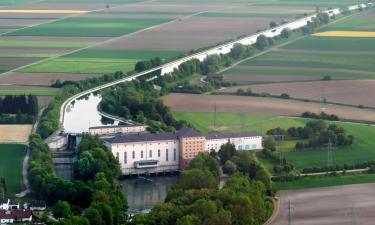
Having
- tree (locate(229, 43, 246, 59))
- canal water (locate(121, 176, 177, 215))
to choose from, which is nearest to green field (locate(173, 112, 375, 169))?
canal water (locate(121, 176, 177, 215))

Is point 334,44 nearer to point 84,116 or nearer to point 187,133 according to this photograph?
point 84,116

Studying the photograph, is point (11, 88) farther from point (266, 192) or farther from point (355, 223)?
point (355, 223)

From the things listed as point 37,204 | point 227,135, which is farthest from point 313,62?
point 37,204

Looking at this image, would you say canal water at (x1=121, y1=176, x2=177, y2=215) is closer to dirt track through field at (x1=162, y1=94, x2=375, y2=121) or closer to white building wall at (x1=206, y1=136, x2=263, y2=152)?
white building wall at (x1=206, y1=136, x2=263, y2=152)

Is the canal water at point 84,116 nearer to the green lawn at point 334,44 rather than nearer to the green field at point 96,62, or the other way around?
the green field at point 96,62

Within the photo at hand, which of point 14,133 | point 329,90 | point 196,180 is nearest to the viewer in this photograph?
point 196,180

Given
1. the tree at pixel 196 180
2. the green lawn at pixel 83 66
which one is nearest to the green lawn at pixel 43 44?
the green lawn at pixel 83 66

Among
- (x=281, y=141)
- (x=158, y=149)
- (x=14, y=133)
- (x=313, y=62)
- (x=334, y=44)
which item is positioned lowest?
(x=158, y=149)

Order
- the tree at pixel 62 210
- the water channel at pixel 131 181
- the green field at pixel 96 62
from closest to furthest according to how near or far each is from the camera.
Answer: the tree at pixel 62 210
the water channel at pixel 131 181
the green field at pixel 96 62
